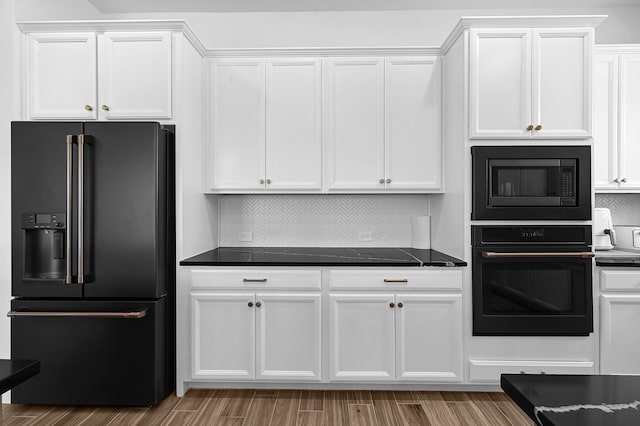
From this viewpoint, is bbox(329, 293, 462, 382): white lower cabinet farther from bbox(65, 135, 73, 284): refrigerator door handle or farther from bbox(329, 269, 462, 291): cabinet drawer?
bbox(65, 135, 73, 284): refrigerator door handle

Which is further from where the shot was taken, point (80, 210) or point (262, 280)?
point (262, 280)

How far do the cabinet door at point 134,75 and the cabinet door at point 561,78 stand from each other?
2.33m

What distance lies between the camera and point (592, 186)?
2664 mm

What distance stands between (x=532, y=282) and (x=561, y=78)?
1281 millimetres

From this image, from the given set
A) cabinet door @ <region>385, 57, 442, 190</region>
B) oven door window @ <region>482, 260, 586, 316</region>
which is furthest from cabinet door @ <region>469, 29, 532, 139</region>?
oven door window @ <region>482, 260, 586, 316</region>

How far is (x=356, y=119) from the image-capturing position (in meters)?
3.16

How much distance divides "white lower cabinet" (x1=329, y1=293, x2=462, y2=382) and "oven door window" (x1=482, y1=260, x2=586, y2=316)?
30 cm

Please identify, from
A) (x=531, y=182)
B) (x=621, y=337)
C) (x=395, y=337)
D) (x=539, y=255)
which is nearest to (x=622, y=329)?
(x=621, y=337)

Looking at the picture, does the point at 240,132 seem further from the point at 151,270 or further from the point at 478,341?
the point at 478,341

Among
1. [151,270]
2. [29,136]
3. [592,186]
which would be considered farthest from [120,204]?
[592,186]

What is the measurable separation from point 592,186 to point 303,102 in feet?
6.54

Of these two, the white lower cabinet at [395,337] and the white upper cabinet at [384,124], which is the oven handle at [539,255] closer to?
the white lower cabinet at [395,337]

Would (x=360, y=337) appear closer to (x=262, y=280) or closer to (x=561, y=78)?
(x=262, y=280)

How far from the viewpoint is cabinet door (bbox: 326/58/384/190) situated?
3.15m
